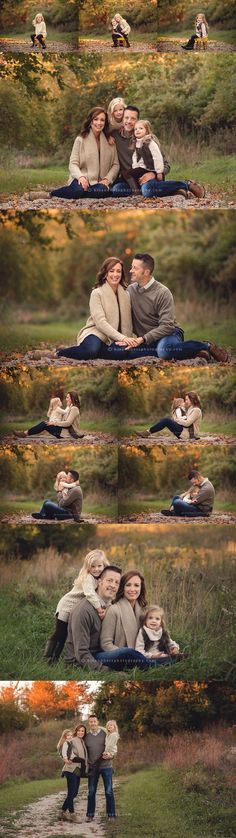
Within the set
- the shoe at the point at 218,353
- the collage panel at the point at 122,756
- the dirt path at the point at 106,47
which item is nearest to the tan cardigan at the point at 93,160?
the dirt path at the point at 106,47

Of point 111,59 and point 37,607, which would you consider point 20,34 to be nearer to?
point 111,59

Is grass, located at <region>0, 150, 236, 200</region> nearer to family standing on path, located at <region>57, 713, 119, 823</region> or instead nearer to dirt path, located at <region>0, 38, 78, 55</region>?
dirt path, located at <region>0, 38, 78, 55</region>

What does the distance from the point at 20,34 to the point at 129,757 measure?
6.72 metres

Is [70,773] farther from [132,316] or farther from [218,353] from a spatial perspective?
[132,316]

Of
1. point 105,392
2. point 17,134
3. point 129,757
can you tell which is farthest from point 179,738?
point 17,134

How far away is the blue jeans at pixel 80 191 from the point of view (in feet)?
65.3

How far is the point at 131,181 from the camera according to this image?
1998cm

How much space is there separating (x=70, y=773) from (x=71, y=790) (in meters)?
0.15

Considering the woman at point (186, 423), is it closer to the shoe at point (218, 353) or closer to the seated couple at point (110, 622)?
the shoe at point (218, 353)

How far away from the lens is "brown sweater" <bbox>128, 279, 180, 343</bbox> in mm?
19609

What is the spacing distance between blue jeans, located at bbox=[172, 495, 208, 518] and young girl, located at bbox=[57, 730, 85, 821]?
2.30 m

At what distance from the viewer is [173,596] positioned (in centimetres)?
1983

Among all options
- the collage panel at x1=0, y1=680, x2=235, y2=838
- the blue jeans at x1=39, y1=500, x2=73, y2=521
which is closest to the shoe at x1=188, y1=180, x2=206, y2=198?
the blue jeans at x1=39, y1=500, x2=73, y2=521

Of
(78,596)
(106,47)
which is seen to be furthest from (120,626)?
(106,47)
